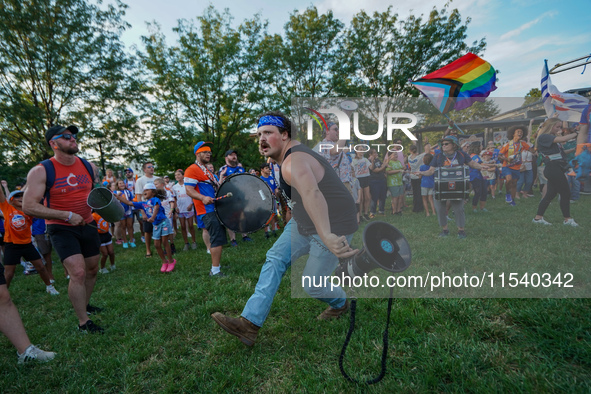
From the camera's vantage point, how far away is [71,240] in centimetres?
319

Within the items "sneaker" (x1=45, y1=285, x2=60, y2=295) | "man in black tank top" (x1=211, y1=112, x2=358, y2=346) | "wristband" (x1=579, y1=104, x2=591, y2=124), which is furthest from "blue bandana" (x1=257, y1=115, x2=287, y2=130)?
"sneaker" (x1=45, y1=285, x2=60, y2=295)

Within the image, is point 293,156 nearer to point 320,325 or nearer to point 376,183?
point 376,183

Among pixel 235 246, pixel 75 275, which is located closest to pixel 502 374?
pixel 75 275

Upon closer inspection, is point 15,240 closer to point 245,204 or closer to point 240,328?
point 245,204

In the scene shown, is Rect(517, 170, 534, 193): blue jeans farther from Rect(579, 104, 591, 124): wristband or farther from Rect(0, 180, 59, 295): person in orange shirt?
Rect(0, 180, 59, 295): person in orange shirt

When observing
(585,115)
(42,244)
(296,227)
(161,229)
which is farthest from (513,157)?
(42,244)

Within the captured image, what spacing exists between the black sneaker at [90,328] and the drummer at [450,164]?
12.1ft

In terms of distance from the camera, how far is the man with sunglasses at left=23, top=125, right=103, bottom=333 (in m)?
3.01

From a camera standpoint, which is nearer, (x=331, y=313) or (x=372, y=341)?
(x=372, y=341)

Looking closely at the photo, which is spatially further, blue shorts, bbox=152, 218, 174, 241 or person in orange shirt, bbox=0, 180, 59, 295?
blue shorts, bbox=152, 218, 174, 241

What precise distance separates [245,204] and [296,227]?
128cm

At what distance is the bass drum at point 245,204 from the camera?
3650 mm

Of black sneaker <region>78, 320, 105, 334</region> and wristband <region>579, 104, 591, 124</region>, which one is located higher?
wristband <region>579, 104, 591, 124</region>

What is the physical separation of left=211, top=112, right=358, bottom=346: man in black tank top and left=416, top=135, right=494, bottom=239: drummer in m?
0.79
